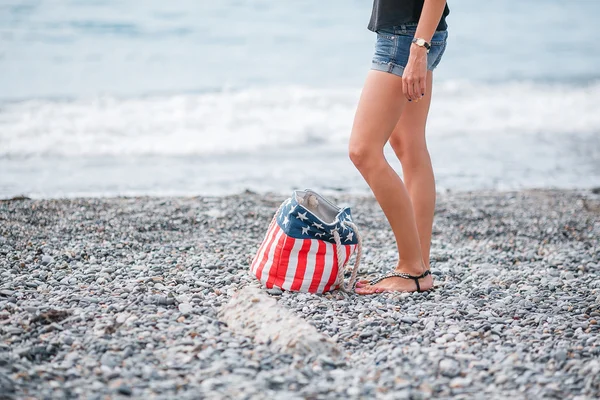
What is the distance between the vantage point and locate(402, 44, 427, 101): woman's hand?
320 cm

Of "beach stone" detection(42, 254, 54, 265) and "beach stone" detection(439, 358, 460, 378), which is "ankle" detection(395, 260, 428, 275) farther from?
"beach stone" detection(42, 254, 54, 265)

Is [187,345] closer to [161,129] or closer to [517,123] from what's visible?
[161,129]

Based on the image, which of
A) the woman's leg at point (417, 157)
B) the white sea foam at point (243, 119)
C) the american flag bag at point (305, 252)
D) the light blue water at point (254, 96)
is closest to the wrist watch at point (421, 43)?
the woman's leg at point (417, 157)

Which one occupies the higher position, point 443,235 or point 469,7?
point 469,7

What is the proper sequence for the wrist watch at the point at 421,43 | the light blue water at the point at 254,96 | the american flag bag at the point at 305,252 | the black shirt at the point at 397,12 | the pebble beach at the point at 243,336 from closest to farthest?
the pebble beach at the point at 243,336, the wrist watch at the point at 421,43, the black shirt at the point at 397,12, the american flag bag at the point at 305,252, the light blue water at the point at 254,96

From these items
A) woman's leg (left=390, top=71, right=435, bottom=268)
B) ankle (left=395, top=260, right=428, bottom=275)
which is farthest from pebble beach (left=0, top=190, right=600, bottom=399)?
woman's leg (left=390, top=71, right=435, bottom=268)

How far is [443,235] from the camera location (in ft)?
18.9

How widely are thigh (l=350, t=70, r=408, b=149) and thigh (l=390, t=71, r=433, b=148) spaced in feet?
0.81

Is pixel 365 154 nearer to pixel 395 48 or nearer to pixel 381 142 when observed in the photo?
pixel 381 142

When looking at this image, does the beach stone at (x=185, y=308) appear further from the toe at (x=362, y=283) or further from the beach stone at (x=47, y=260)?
the beach stone at (x=47, y=260)

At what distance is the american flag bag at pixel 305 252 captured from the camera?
358 centimetres

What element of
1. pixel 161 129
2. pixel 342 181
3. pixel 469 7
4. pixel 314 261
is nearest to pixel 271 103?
pixel 161 129

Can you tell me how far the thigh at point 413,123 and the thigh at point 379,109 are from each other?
248 millimetres

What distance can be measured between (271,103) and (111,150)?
5.60 m
